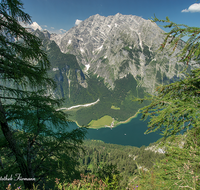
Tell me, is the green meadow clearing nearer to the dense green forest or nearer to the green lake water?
the green lake water

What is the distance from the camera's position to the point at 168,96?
407cm

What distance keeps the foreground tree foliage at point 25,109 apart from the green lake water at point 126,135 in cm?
8320

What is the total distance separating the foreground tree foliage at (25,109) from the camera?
338cm

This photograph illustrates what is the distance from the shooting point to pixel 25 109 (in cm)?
A: 390

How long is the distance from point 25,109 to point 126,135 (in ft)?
350

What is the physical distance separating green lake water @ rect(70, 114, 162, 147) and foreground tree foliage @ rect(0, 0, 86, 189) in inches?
3276

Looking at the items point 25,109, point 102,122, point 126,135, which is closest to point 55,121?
point 25,109

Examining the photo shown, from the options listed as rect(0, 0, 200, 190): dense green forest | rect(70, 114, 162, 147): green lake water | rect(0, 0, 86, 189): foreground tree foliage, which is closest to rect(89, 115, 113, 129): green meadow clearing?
rect(70, 114, 162, 147): green lake water

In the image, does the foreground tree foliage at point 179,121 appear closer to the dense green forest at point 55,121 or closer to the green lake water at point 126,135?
the dense green forest at point 55,121

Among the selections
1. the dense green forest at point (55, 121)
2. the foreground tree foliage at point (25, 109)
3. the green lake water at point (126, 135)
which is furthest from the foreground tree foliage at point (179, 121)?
the green lake water at point (126, 135)

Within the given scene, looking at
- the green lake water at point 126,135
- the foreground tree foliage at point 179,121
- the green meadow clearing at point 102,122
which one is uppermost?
the green meadow clearing at point 102,122

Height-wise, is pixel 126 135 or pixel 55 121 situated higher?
pixel 55 121

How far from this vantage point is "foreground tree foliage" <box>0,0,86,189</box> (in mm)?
3375

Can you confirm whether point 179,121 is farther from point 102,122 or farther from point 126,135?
point 102,122
